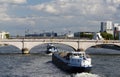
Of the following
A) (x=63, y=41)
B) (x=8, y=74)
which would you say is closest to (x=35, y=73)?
(x=8, y=74)

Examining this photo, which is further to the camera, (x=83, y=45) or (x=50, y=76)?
(x=83, y=45)

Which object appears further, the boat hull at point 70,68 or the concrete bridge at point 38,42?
the concrete bridge at point 38,42

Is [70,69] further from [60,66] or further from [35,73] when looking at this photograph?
[60,66]

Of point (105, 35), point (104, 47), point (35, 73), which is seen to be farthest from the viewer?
point (105, 35)

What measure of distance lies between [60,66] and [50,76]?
12.0 meters

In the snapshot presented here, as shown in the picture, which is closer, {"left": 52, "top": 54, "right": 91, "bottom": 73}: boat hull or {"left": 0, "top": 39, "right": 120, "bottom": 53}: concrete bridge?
{"left": 52, "top": 54, "right": 91, "bottom": 73}: boat hull

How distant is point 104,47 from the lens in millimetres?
177000

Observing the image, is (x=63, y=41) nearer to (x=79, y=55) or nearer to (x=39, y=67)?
(x=39, y=67)

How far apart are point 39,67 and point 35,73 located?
33.6 feet

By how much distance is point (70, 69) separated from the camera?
65125 millimetres

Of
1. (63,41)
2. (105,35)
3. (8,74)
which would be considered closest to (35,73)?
(8,74)

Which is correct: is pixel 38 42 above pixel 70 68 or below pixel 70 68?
above

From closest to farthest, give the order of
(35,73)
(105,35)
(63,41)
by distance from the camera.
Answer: (35,73) → (63,41) → (105,35)

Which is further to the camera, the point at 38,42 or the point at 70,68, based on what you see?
the point at 38,42
